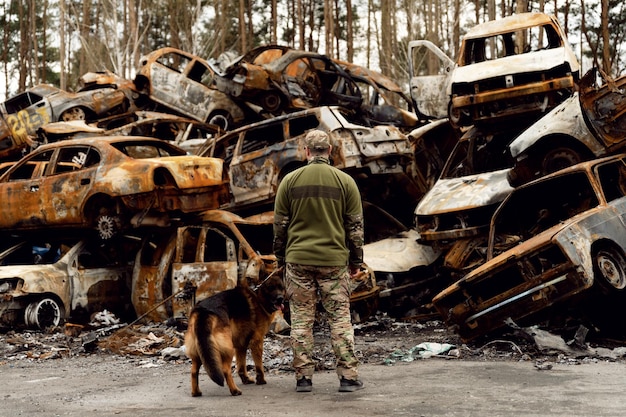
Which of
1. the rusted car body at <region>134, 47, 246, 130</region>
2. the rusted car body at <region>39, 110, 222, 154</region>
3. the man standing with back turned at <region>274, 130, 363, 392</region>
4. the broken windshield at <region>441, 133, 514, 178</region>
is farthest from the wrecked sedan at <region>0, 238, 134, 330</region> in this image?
the rusted car body at <region>134, 47, 246, 130</region>

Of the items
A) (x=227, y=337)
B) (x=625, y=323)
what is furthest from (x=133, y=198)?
(x=625, y=323)

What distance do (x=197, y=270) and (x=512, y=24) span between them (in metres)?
7.75

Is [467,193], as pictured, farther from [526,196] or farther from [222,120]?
[222,120]

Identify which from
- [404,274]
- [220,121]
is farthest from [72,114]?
[404,274]

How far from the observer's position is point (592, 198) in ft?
30.1

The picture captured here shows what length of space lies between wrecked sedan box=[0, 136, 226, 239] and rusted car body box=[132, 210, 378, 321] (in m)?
0.40

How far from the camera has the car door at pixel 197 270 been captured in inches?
398

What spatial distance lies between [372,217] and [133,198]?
4124 millimetres

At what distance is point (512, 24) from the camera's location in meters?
14.4

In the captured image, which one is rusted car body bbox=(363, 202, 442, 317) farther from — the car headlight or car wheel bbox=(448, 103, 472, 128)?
the car headlight

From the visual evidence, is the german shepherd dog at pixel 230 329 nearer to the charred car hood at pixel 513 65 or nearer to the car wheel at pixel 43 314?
the car wheel at pixel 43 314

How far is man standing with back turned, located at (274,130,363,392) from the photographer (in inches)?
239

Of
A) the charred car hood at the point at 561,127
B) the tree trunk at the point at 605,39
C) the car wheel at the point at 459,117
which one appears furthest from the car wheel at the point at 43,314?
the tree trunk at the point at 605,39

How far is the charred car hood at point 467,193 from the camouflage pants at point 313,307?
482 cm
